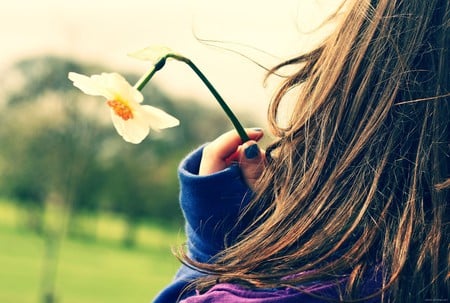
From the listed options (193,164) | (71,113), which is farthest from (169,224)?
(193,164)

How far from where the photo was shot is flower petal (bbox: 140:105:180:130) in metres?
0.74

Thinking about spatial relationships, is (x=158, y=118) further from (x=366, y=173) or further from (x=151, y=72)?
(x=366, y=173)

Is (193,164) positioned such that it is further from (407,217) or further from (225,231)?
(407,217)

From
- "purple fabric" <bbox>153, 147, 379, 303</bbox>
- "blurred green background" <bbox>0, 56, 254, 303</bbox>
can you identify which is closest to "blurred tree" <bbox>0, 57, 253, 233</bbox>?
"blurred green background" <bbox>0, 56, 254, 303</bbox>

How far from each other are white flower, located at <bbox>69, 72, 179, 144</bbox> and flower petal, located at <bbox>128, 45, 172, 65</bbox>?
0.03 metres

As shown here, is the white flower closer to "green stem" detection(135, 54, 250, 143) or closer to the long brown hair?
"green stem" detection(135, 54, 250, 143)

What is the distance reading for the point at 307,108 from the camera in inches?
30.2

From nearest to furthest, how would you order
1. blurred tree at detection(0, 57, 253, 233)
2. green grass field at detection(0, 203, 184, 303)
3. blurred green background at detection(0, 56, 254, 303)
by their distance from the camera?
green grass field at detection(0, 203, 184, 303)
blurred green background at detection(0, 56, 254, 303)
blurred tree at detection(0, 57, 253, 233)

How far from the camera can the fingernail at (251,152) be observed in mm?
782

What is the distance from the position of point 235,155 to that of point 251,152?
0.02 meters

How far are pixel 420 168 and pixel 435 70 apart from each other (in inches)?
3.7

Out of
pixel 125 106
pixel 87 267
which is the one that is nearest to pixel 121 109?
pixel 125 106

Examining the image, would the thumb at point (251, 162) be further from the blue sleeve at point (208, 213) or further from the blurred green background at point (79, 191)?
the blurred green background at point (79, 191)

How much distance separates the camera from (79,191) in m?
17.1
